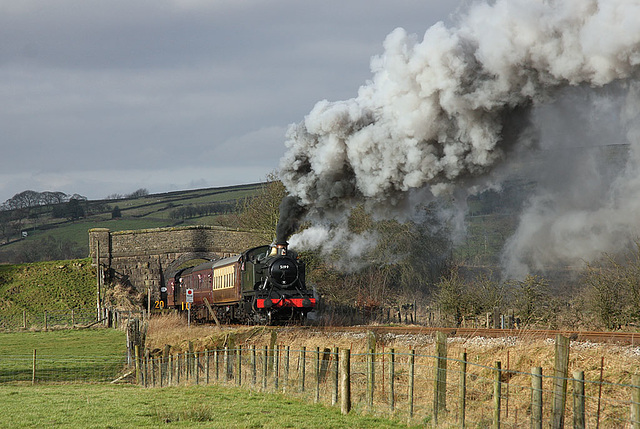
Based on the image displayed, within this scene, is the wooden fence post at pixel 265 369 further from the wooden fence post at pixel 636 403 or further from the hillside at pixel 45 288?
the hillside at pixel 45 288

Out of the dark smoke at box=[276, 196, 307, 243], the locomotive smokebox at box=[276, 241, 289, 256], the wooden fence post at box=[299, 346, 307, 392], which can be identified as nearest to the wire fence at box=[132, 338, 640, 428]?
the wooden fence post at box=[299, 346, 307, 392]

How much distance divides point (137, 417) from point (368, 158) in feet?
44.9

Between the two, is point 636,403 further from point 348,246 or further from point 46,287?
point 46,287

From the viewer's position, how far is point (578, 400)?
8492mm

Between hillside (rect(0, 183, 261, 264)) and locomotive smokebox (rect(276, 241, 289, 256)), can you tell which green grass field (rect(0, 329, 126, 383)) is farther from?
hillside (rect(0, 183, 261, 264))

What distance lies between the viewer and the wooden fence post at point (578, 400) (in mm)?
8320

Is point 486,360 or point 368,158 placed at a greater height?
point 368,158

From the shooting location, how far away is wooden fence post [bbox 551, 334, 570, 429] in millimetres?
8906

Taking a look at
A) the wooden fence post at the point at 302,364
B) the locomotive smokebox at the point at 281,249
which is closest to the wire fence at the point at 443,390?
the wooden fence post at the point at 302,364

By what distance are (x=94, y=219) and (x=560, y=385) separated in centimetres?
11551

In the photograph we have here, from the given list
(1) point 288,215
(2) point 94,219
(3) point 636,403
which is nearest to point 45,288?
(1) point 288,215

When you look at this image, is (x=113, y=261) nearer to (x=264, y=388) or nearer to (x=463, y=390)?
(x=264, y=388)

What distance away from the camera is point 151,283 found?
59.1 m

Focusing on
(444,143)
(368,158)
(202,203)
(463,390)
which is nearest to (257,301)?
(368,158)
